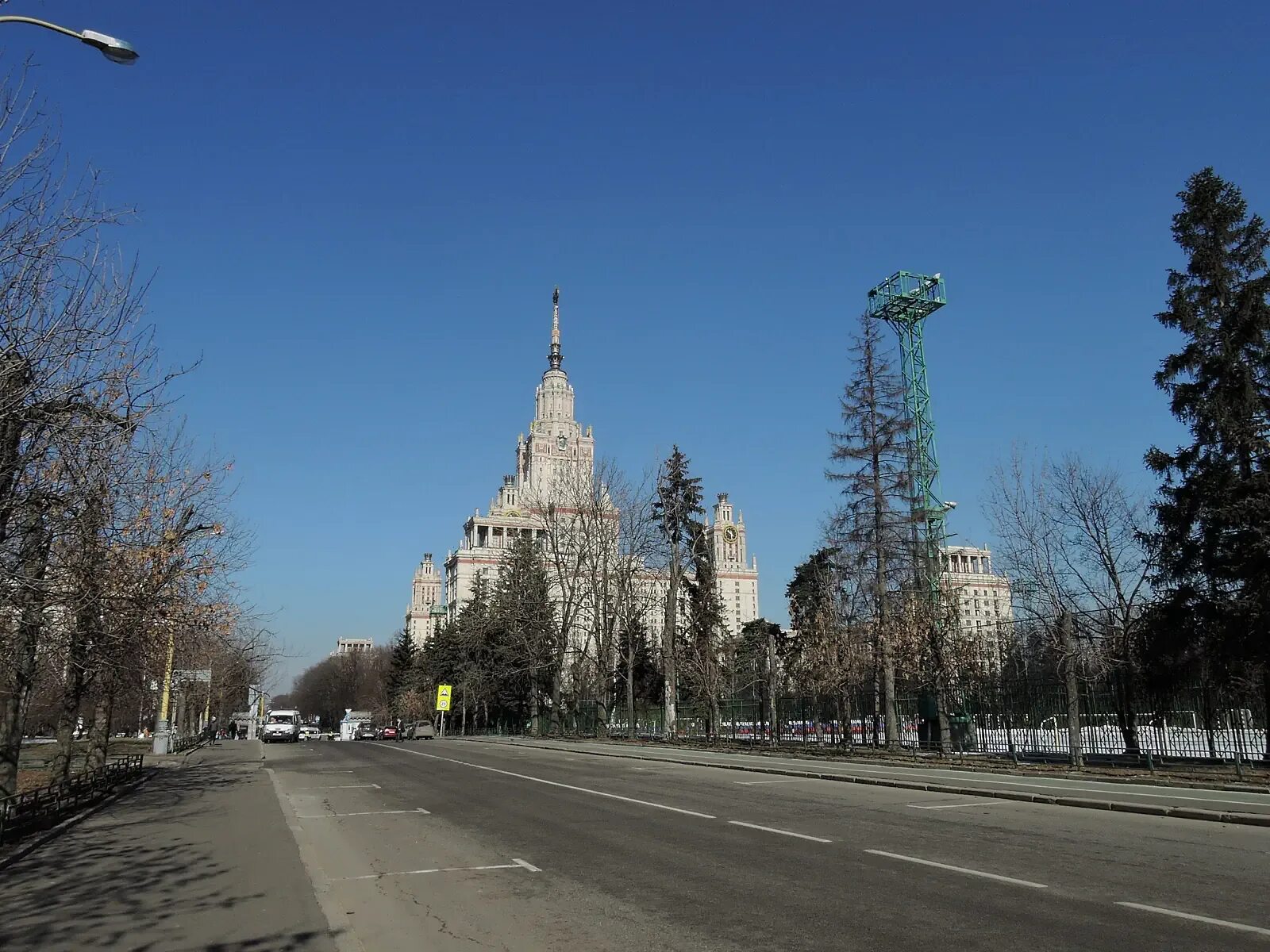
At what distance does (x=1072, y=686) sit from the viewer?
2411cm

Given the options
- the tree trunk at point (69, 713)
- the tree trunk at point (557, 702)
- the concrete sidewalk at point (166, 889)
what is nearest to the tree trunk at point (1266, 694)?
the concrete sidewalk at point (166, 889)

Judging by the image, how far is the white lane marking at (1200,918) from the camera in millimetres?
6999

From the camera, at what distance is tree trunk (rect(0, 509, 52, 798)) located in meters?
12.8

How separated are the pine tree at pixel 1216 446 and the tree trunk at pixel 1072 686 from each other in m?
3.96

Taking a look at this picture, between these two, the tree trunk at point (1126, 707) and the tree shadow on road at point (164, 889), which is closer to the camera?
the tree shadow on road at point (164, 889)

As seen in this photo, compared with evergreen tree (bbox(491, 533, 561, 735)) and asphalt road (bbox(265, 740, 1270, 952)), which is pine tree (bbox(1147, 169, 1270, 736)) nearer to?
asphalt road (bbox(265, 740, 1270, 952))

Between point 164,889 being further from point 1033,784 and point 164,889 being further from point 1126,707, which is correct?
point 1126,707

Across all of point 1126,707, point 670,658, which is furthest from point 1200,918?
Answer: point 670,658

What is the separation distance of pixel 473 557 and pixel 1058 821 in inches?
5514

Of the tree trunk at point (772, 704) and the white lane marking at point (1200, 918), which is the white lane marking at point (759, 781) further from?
the white lane marking at point (1200, 918)

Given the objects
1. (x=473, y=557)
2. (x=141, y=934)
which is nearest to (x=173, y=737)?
(x=141, y=934)

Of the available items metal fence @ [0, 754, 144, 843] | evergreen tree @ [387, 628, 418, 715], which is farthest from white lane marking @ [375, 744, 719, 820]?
evergreen tree @ [387, 628, 418, 715]

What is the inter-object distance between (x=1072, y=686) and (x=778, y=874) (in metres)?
17.7

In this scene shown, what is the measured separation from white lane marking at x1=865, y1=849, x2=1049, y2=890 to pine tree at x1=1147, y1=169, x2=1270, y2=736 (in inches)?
725
